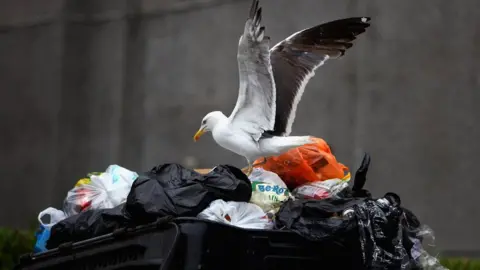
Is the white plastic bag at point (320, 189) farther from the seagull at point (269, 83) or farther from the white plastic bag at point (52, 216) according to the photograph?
the white plastic bag at point (52, 216)

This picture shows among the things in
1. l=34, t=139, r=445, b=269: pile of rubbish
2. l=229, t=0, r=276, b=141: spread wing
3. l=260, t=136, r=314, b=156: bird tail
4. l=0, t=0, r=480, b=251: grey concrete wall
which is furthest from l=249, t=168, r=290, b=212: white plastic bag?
l=0, t=0, r=480, b=251: grey concrete wall

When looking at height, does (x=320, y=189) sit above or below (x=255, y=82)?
below

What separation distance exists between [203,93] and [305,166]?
463 cm

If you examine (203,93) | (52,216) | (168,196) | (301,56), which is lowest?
(52,216)

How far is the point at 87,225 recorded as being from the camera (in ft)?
10.0

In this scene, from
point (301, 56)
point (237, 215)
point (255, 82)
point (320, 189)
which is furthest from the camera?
point (301, 56)

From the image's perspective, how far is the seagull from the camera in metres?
3.62

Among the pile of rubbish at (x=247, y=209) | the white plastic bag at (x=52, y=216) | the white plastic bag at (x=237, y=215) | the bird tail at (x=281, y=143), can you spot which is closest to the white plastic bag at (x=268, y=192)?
the pile of rubbish at (x=247, y=209)

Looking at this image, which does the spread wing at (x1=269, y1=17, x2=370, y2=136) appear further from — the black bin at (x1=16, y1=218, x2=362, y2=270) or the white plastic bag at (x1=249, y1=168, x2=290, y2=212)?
the black bin at (x1=16, y1=218, x2=362, y2=270)

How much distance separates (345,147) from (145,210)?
435cm

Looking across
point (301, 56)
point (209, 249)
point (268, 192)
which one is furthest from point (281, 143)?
point (209, 249)

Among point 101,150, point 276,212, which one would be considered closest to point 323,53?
point 276,212

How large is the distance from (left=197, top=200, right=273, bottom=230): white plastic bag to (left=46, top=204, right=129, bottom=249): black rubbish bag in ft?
1.08

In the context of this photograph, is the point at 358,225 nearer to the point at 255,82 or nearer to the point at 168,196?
the point at 168,196
